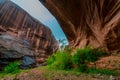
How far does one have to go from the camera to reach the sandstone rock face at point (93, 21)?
8.30 meters

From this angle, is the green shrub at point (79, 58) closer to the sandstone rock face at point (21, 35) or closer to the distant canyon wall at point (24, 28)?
the sandstone rock face at point (21, 35)

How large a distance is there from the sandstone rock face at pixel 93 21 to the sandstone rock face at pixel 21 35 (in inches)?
235

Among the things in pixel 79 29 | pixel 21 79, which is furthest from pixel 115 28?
pixel 21 79

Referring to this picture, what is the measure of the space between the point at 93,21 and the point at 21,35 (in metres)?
11.5

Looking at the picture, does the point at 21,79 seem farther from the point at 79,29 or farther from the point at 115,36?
the point at 79,29

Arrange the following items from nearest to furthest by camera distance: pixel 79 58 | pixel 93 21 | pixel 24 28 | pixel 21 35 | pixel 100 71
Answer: pixel 100 71 → pixel 79 58 → pixel 93 21 → pixel 21 35 → pixel 24 28

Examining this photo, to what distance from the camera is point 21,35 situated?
65.5 ft

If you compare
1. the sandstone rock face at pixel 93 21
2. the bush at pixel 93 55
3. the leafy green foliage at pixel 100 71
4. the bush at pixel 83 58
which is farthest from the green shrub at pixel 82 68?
the sandstone rock face at pixel 93 21

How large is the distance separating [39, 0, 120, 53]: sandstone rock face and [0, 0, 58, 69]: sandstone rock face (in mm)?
5957

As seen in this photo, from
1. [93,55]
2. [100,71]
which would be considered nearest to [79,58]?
[93,55]

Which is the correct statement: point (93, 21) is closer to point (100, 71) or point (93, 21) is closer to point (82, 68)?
point (82, 68)

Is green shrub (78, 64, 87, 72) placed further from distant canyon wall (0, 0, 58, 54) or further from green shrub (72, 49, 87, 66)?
distant canyon wall (0, 0, 58, 54)

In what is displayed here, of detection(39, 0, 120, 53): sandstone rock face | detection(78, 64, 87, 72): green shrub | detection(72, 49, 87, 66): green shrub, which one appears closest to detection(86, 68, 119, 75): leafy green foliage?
detection(78, 64, 87, 72): green shrub

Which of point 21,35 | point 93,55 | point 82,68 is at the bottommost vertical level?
point 82,68
